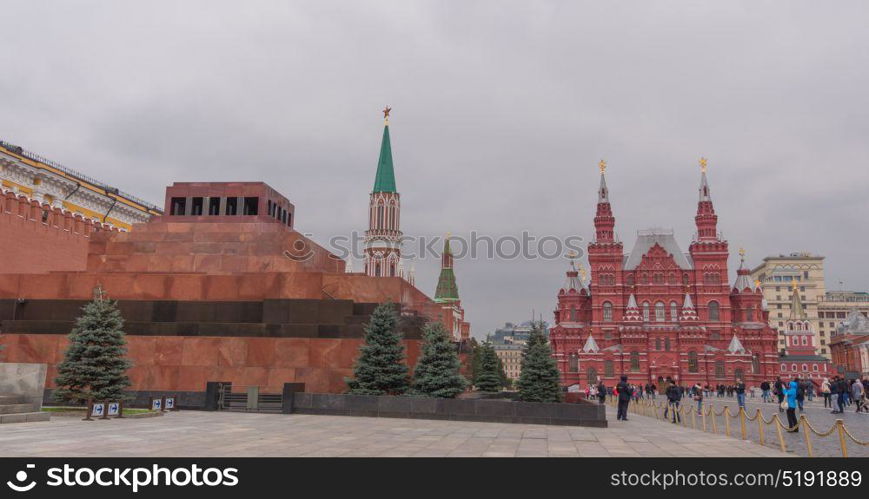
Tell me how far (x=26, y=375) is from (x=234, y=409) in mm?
5762

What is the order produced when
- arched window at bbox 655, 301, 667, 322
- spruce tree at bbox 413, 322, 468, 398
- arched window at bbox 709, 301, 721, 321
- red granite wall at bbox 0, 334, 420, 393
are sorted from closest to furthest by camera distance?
1. spruce tree at bbox 413, 322, 468, 398
2. red granite wall at bbox 0, 334, 420, 393
3. arched window at bbox 709, 301, 721, 321
4. arched window at bbox 655, 301, 667, 322

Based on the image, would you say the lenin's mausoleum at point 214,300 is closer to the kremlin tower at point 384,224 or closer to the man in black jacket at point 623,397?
the man in black jacket at point 623,397

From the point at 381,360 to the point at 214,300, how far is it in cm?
666

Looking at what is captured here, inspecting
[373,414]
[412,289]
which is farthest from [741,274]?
[373,414]

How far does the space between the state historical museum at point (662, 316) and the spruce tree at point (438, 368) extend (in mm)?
57984

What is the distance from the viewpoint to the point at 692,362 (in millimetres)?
74562

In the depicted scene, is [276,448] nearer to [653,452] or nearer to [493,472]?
[493,472]

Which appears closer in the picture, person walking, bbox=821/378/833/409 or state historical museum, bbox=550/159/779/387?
person walking, bbox=821/378/833/409

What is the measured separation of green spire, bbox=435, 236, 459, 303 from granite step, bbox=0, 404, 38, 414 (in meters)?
103

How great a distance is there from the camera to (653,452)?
12219mm

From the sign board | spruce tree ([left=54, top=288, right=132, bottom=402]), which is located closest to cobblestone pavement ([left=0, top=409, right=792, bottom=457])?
the sign board

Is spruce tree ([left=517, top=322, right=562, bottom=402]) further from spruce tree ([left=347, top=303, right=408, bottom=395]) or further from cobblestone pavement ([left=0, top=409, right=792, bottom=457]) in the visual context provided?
spruce tree ([left=347, top=303, right=408, bottom=395])

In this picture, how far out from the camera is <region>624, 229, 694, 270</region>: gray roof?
270 feet

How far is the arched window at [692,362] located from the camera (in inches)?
2923
